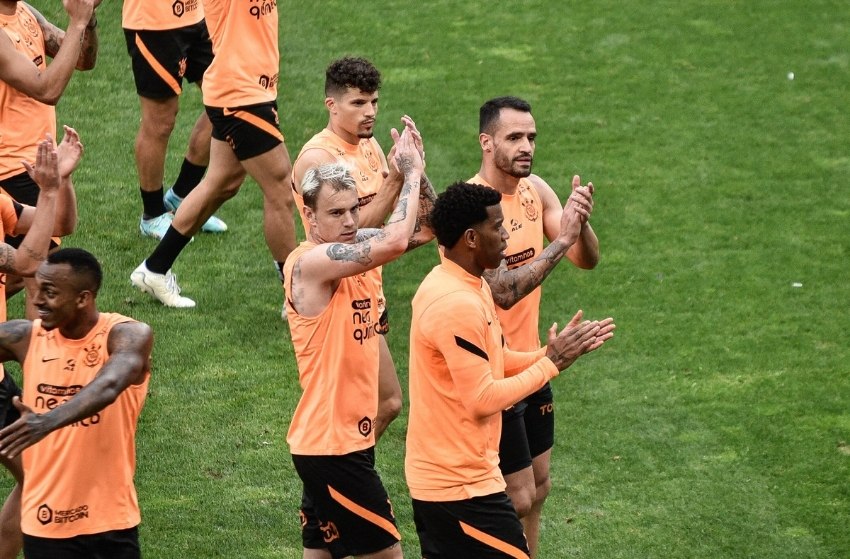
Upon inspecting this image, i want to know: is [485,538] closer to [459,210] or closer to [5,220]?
[459,210]

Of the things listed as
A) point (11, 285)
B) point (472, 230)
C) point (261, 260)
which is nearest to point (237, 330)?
point (261, 260)

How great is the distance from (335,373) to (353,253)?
1.97ft

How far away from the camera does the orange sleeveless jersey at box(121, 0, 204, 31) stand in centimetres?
1034

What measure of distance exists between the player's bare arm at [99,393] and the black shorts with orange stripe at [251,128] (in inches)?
151

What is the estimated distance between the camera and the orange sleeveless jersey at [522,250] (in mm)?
7066

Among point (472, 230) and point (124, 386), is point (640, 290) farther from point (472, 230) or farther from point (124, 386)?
point (124, 386)

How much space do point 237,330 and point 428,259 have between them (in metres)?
1.94

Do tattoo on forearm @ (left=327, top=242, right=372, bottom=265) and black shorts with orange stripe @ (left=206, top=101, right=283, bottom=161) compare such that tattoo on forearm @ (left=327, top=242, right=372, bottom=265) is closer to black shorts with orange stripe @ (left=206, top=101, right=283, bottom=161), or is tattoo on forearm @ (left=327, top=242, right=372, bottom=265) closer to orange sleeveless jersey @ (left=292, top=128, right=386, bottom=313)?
orange sleeveless jersey @ (left=292, top=128, right=386, bottom=313)

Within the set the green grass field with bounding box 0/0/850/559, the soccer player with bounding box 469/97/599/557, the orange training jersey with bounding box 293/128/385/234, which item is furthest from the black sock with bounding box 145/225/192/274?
the soccer player with bounding box 469/97/599/557

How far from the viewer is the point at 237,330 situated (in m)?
9.75

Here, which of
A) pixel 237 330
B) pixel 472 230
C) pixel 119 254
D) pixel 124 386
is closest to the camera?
pixel 124 386

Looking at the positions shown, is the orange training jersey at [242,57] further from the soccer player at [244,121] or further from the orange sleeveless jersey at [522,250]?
the orange sleeveless jersey at [522,250]

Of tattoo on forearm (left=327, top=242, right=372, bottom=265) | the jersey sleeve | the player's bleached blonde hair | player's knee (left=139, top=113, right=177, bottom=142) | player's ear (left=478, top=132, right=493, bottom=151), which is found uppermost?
player's knee (left=139, top=113, right=177, bottom=142)

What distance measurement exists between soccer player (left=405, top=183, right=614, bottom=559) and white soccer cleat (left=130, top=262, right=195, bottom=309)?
424 centimetres
